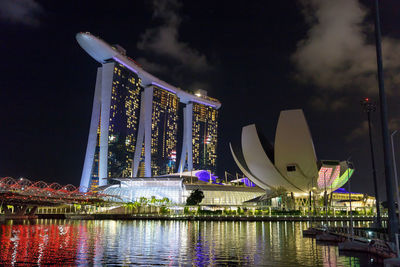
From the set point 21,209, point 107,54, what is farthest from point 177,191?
point 107,54

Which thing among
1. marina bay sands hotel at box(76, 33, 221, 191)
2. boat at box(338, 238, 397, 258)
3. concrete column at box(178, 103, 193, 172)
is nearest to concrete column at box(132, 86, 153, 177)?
marina bay sands hotel at box(76, 33, 221, 191)

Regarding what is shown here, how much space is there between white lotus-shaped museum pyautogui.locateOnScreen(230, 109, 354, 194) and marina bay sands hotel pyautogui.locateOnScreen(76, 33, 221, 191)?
44358 millimetres

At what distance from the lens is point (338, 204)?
303 ft

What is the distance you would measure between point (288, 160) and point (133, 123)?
2546 inches

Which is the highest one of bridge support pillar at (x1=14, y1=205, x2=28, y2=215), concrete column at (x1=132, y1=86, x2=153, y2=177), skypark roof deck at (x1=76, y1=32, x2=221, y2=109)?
skypark roof deck at (x1=76, y1=32, x2=221, y2=109)

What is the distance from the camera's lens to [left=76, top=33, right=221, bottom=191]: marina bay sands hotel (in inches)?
4048

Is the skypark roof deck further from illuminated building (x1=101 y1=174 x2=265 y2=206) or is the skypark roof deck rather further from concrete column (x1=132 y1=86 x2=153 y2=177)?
illuminated building (x1=101 y1=174 x2=265 y2=206)

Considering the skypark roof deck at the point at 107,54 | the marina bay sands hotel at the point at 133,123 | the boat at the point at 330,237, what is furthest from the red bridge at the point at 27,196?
the boat at the point at 330,237

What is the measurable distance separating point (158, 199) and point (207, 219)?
21804 mm

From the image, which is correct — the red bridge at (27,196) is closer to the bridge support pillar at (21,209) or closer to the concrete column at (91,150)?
the bridge support pillar at (21,209)

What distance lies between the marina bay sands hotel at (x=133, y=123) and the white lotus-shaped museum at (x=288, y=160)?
44358 millimetres

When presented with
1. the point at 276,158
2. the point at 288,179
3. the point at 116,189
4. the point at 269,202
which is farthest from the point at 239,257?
the point at 116,189

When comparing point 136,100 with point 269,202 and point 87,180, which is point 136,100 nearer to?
point 87,180

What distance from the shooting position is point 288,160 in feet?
215
